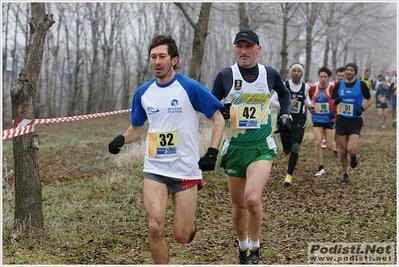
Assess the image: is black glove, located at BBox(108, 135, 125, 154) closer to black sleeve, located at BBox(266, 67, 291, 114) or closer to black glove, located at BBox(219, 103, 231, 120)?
black glove, located at BBox(219, 103, 231, 120)

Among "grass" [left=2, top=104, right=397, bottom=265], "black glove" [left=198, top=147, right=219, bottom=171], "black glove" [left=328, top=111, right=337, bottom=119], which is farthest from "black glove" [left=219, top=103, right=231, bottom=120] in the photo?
"black glove" [left=328, top=111, right=337, bottom=119]

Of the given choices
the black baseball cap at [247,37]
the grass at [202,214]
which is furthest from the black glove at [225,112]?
the grass at [202,214]

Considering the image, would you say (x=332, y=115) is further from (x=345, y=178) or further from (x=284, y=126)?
(x=284, y=126)

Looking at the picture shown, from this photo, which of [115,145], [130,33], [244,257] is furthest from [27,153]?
[130,33]

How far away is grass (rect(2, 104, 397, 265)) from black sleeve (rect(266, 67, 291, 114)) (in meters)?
1.55

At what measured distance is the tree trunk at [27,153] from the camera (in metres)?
5.73

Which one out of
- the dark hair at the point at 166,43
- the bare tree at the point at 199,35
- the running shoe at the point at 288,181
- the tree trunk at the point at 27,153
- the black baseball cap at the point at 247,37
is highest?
the bare tree at the point at 199,35

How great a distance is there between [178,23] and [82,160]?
20619 mm

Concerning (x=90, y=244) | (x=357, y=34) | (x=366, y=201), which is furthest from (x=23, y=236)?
(x=357, y=34)

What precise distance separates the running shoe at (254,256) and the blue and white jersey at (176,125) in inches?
44.2

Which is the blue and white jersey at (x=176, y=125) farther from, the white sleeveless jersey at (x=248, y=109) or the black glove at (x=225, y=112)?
the white sleeveless jersey at (x=248, y=109)

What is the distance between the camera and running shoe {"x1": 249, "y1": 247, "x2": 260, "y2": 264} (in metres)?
5.17

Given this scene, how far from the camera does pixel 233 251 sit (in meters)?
5.93

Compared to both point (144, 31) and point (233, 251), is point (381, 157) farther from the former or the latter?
point (144, 31)
